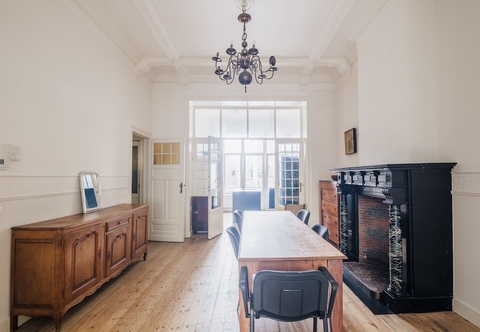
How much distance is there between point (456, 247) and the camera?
2422 mm

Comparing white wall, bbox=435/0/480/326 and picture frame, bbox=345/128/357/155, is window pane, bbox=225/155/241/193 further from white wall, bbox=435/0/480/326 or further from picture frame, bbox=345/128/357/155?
white wall, bbox=435/0/480/326

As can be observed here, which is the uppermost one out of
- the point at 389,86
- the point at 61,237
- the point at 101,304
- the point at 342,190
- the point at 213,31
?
the point at 213,31

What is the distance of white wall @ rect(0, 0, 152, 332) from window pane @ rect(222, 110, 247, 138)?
3076 millimetres

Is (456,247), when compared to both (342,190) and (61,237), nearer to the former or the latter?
(342,190)

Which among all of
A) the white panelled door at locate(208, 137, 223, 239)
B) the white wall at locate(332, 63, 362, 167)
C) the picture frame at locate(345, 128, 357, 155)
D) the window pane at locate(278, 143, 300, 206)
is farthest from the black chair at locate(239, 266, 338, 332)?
the window pane at locate(278, 143, 300, 206)

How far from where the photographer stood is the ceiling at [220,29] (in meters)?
3.27

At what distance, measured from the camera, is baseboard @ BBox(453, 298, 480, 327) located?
2.21 m

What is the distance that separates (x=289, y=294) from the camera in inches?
60.2

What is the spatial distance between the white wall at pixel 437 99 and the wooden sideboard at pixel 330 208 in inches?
58.8

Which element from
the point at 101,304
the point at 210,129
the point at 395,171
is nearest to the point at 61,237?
the point at 101,304

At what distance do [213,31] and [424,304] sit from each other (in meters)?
4.54

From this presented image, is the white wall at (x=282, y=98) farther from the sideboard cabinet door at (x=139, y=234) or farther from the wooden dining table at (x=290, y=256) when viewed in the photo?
the wooden dining table at (x=290, y=256)

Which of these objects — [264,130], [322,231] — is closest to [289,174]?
[264,130]

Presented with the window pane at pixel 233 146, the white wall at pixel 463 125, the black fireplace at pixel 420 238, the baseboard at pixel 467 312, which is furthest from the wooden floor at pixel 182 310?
the window pane at pixel 233 146
